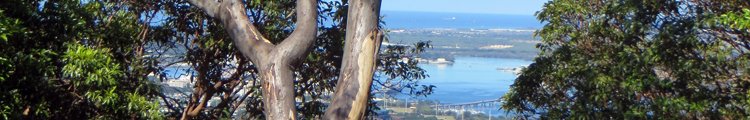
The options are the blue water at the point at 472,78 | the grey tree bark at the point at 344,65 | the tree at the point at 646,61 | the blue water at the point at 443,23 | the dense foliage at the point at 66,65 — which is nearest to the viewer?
the grey tree bark at the point at 344,65

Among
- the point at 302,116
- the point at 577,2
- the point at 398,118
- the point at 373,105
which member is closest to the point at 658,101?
the point at 577,2

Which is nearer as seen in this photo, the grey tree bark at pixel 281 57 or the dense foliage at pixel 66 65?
the grey tree bark at pixel 281 57

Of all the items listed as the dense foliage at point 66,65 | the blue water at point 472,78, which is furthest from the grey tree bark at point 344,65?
the blue water at point 472,78

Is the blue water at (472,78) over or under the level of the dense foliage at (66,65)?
over

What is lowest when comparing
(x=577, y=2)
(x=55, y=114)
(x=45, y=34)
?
(x=55, y=114)

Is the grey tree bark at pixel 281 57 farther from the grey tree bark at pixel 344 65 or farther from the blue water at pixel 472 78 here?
the blue water at pixel 472 78

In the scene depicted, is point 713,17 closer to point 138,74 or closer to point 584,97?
point 584,97
